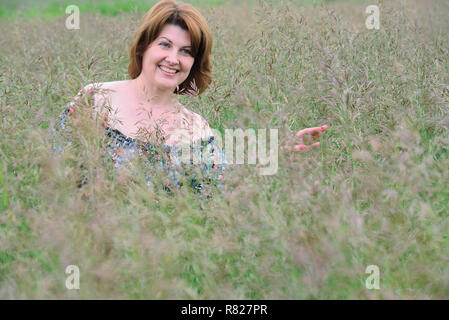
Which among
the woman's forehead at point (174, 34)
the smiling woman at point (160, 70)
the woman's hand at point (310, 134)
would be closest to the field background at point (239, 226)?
the woman's hand at point (310, 134)

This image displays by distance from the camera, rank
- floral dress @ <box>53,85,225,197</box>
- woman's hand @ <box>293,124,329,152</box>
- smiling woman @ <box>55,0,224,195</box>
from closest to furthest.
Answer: floral dress @ <box>53,85,225,197</box>
woman's hand @ <box>293,124,329,152</box>
smiling woman @ <box>55,0,224,195</box>

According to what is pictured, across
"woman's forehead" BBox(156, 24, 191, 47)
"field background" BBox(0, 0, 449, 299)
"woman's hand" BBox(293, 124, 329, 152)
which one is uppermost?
"woman's forehead" BBox(156, 24, 191, 47)

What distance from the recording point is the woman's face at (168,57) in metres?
2.89

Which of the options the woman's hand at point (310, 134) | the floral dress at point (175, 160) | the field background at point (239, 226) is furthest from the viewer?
→ the woman's hand at point (310, 134)

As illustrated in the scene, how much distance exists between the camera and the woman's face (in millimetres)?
2895

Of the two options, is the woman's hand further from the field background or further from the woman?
the woman

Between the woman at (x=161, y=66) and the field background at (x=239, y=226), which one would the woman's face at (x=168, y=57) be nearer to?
the woman at (x=161, y=66)

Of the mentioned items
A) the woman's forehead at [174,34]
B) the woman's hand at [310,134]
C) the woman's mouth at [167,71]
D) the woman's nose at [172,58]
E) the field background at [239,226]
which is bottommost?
the field background at [239,226]

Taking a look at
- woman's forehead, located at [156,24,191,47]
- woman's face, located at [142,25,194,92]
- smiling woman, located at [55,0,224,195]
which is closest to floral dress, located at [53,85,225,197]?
smiling woman, located at [55,0,224,195]

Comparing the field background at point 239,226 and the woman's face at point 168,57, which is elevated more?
the woman's face at point 168,57

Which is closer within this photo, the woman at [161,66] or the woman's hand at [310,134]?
the woman's hand at [310,134]

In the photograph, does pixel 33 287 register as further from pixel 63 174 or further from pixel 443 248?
pixel 443 248
